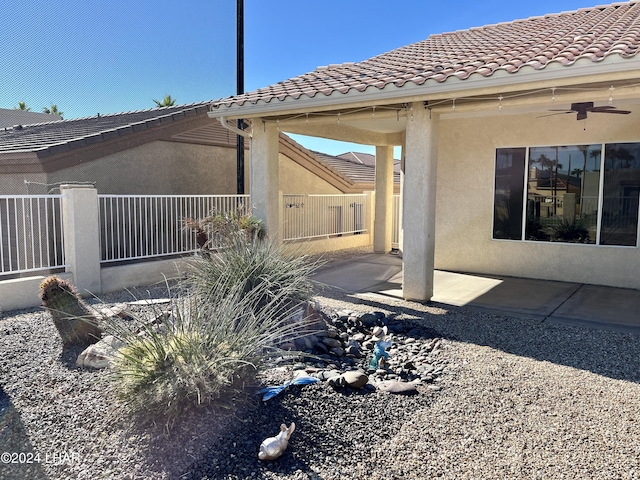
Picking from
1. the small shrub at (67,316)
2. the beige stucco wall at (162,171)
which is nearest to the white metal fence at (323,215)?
the beige stucco wall at (162,171)

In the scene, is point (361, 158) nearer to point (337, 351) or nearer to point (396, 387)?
point (337, 351)

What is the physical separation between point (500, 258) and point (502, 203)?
48.1 inches

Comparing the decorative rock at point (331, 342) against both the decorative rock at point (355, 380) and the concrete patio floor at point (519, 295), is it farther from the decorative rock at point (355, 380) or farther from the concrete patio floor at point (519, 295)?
the concrete patio floor at point (519, 295)

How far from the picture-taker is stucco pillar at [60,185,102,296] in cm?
875

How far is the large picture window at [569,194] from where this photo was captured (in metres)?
9.77

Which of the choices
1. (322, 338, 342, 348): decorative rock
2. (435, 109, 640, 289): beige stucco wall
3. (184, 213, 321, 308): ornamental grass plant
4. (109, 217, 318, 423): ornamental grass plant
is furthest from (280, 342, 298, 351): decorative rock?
(435, 109, 640, 289): beige stucco wall

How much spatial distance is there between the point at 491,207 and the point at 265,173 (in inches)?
199

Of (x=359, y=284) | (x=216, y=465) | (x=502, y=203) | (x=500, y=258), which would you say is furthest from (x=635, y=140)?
(x=216, y=465)

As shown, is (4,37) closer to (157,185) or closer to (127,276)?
(157,185)

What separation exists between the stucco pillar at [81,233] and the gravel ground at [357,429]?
10.8 ft

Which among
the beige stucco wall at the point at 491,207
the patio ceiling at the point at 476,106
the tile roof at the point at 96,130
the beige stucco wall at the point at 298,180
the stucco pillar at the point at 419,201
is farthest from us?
the beige stucco wall at the point at 298,180

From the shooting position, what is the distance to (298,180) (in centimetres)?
1728

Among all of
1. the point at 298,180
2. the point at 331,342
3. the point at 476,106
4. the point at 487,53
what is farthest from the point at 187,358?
the point at 298,180

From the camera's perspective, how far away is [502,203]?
439 inches
